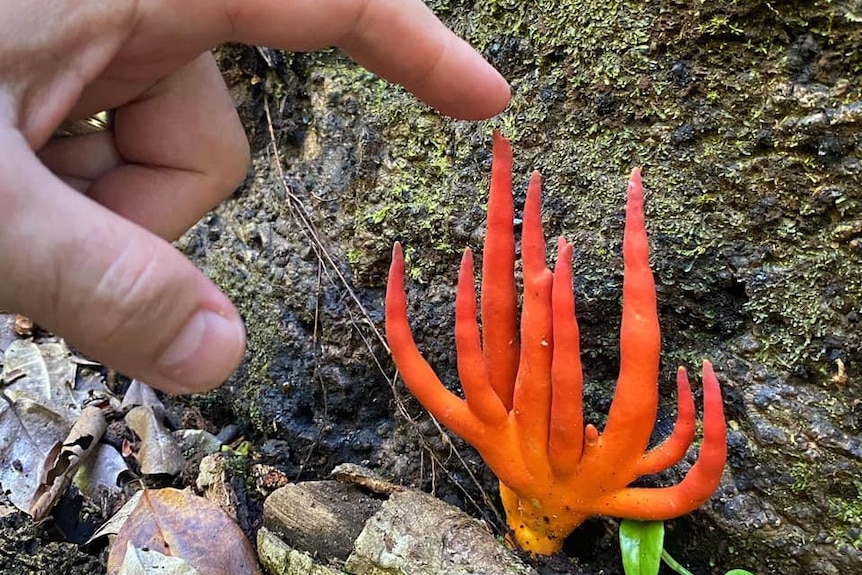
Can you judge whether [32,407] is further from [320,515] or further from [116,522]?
[320,515]

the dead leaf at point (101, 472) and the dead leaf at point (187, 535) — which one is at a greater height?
the dead leaf at point (187, 535)

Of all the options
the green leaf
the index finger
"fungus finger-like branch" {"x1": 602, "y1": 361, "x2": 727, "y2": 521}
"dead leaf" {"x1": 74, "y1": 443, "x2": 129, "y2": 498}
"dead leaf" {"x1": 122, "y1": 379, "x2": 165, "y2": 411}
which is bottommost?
"dead leaf" {"x1": 74, "y1": 443, "x2": 129, "y2": 498}

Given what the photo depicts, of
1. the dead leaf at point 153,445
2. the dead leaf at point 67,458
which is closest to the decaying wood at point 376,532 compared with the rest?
the dead leaf at point 153,445

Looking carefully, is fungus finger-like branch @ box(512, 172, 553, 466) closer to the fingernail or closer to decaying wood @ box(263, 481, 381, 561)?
decaying wood @ box(263, 481, 381, 561)

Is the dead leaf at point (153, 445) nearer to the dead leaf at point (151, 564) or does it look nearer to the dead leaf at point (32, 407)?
the dead leaf at point (32, 407)

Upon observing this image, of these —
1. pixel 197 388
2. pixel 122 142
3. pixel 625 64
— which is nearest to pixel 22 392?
pixel 122 142

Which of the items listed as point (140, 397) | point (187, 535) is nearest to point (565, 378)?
point (187, 535)

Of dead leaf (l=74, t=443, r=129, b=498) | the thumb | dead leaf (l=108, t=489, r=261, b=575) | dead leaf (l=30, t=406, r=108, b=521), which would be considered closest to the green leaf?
dead leaf (l=108, t=489, r=261, b=575)
